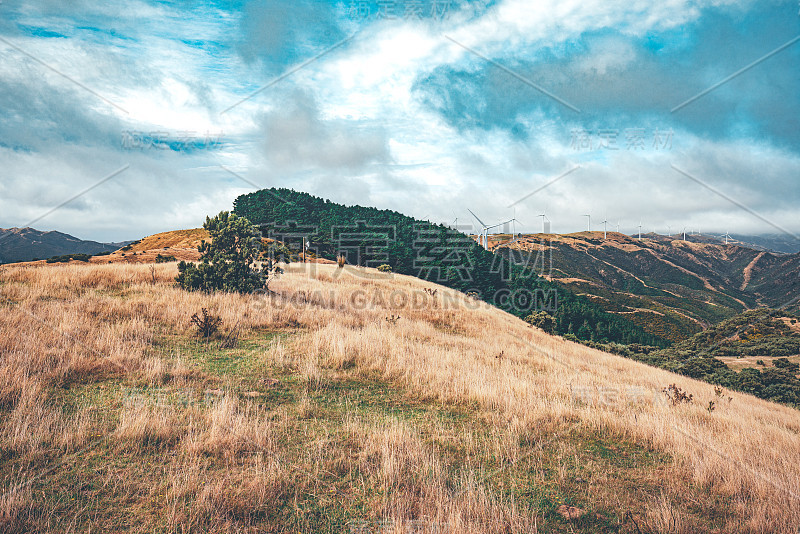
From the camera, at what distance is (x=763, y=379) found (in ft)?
101

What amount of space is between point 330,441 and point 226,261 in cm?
1287

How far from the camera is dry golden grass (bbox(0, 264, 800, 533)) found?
386 centimetres

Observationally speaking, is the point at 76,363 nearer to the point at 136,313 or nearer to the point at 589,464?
the point at 136,313

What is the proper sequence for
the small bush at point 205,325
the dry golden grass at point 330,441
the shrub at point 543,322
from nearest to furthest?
the dry golden grass at point 330,441 → the small bush at point 205,325 → the shrub at point 543,322

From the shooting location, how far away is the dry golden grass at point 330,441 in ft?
12.6

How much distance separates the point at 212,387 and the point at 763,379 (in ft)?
140

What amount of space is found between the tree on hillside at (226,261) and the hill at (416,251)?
37279mm

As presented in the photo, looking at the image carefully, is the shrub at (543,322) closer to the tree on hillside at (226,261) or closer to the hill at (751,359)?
the hill at (751,359)

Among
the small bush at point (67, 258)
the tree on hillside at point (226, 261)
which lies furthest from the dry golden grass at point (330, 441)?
the small bush at point (67, 258)

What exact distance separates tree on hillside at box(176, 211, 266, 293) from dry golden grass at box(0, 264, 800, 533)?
4364 mm

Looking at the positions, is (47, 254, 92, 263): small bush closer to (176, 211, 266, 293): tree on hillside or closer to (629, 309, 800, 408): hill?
(176, 211, 266, 293): tree on hillside

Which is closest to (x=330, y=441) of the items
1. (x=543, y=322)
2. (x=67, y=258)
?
(x=67, y=258)

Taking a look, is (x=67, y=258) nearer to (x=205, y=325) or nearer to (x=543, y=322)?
(x=205, y=325)

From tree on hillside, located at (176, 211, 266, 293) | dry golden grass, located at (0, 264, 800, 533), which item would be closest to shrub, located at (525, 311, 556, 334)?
dry golden grass, located at (0, 264, 800, 533)
